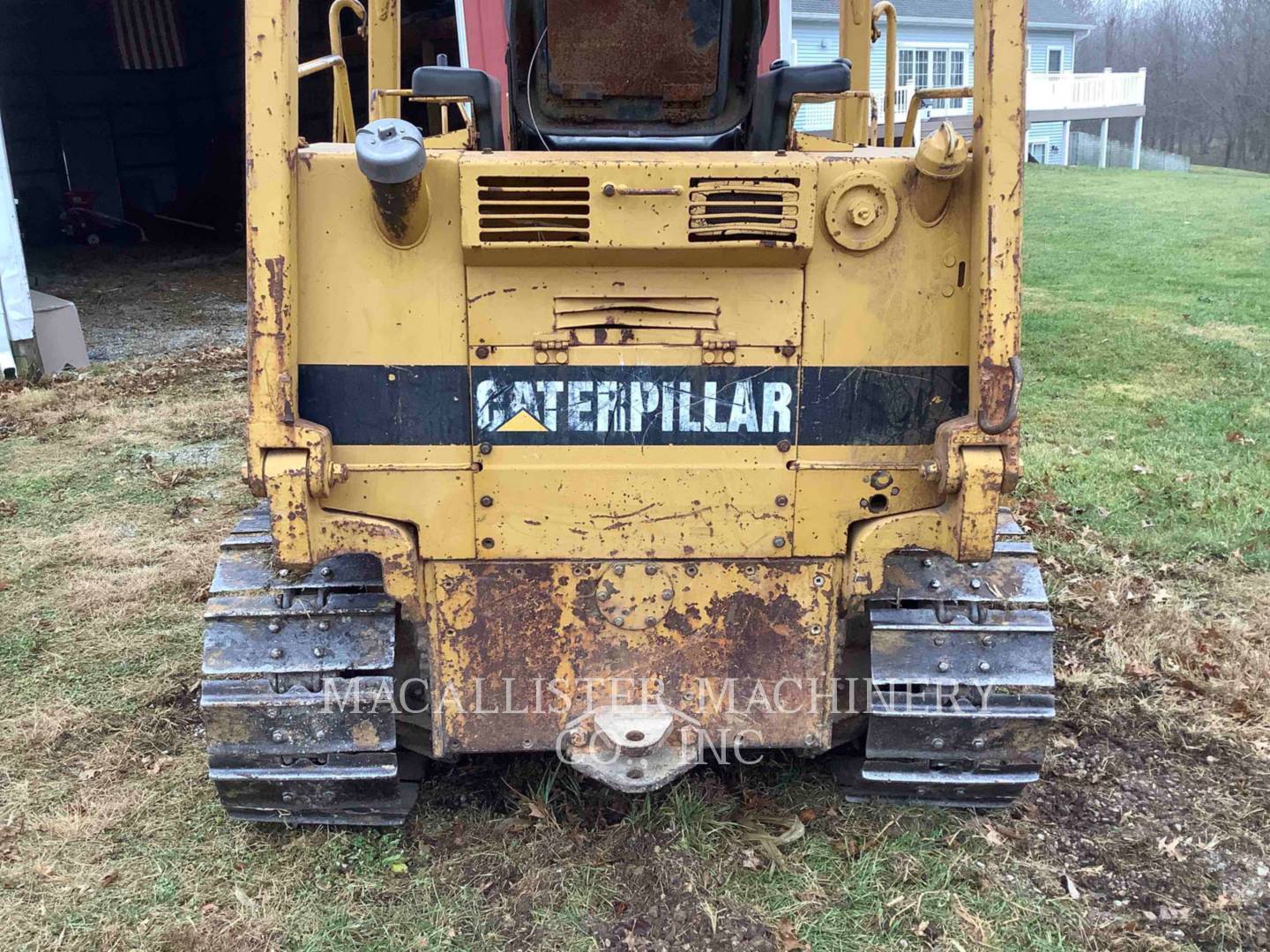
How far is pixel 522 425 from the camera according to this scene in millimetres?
3074

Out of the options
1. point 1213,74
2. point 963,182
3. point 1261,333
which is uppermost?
point 1213,74

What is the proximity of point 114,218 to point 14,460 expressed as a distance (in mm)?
17236

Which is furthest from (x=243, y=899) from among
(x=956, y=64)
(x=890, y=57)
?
(x=956, y=64)

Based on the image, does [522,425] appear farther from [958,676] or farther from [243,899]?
[243,899]

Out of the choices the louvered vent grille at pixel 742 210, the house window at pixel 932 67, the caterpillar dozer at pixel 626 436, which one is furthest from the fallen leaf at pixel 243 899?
the house window at pixel 932 67

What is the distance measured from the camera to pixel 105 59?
23.9 m

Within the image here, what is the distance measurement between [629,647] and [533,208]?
4.20 feet

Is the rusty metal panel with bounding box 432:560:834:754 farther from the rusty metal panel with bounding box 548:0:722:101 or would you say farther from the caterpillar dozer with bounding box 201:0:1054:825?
the rusty metal panel with bounding box 548:0:722:101

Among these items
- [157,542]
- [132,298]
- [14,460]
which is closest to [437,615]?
[157,542]

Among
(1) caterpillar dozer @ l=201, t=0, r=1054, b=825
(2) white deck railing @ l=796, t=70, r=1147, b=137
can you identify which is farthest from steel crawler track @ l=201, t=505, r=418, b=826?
(2) white deck railing @ l=796, t=70, r=1147, b=137

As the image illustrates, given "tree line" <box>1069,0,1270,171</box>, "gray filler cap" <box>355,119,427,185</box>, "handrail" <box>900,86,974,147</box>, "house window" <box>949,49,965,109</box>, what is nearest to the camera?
"gray filler cap" <box>355,119,427,185</box>

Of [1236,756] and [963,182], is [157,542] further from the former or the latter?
[1236,756]

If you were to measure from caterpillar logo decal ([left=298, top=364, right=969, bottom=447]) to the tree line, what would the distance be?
153ft

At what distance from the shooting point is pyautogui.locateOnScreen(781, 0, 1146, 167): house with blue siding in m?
25.9
